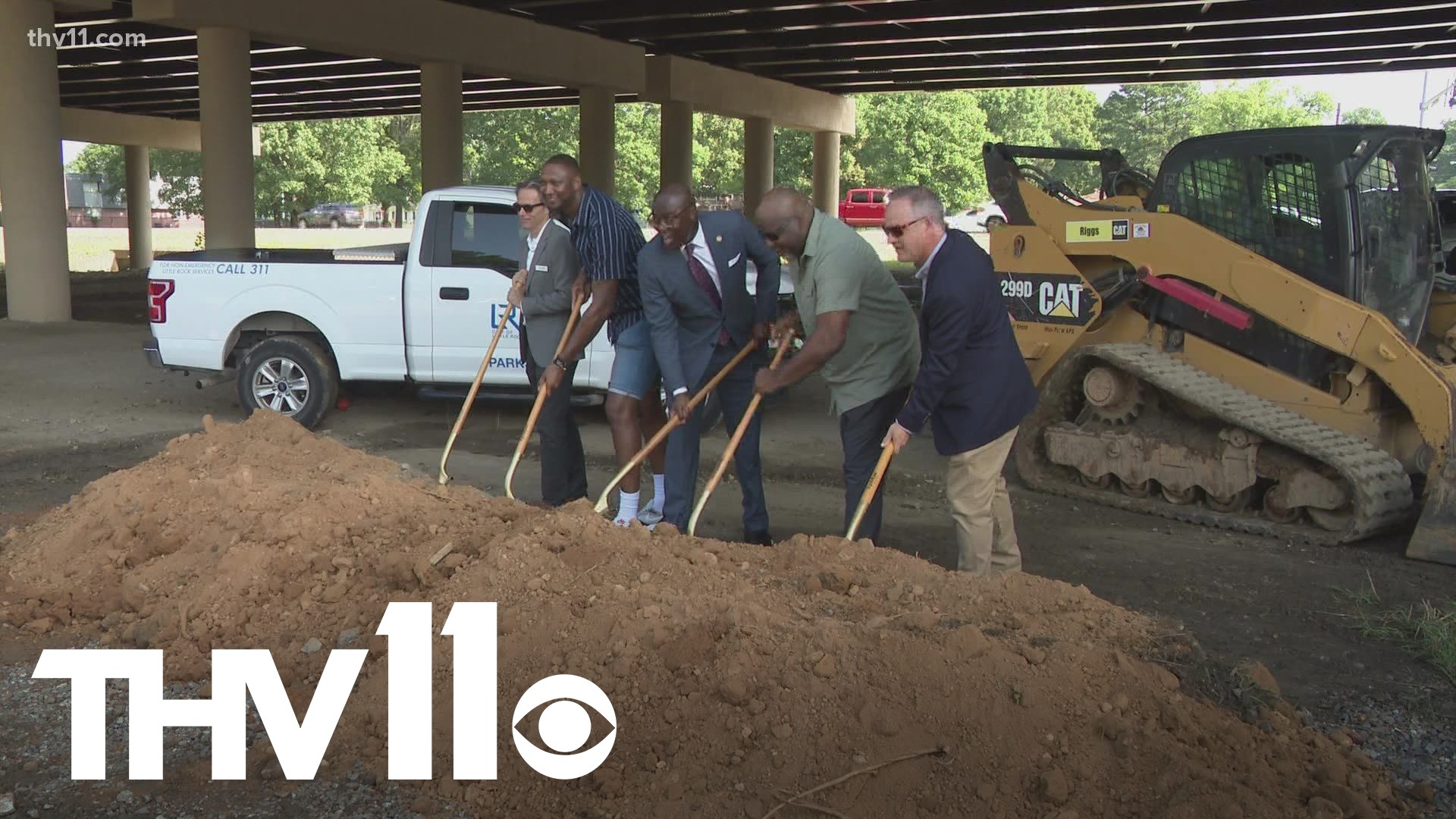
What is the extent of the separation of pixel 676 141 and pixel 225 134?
34.8 ft

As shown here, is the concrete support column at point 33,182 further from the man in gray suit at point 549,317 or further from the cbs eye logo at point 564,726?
the cbs eye logo at point 564,726

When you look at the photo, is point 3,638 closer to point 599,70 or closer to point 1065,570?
point 1065,570

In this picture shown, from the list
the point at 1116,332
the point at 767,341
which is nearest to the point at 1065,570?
the point at 767,341

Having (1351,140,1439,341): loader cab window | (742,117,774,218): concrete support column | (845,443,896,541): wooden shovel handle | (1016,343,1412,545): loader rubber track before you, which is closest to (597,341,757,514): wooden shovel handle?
(845,443,896,541): wooden shovel handle

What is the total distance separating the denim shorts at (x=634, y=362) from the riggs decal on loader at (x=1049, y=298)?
2879 millimetres

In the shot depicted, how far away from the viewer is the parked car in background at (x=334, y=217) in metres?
59.3

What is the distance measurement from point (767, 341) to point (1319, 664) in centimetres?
295

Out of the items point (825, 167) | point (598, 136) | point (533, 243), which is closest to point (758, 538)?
point (533, 243)

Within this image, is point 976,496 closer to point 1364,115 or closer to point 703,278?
point 703,278

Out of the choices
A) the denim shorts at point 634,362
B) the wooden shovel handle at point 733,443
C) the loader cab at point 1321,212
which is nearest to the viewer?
the wooden shovel handle at point 733,443

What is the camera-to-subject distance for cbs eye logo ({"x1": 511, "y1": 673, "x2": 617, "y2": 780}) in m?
3.84

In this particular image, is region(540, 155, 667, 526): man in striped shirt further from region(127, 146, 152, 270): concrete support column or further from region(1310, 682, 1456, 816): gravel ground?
region(127, 146, 152, 270): concrete support column

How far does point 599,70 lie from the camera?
74.5 feet

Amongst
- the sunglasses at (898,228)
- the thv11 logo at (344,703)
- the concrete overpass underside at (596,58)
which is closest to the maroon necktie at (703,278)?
the sunglasses at (898,228)
